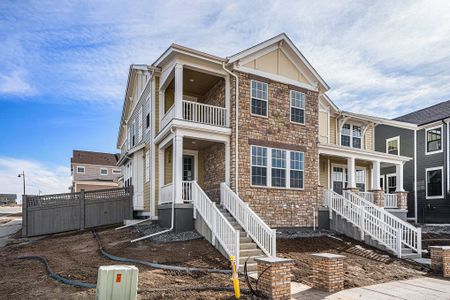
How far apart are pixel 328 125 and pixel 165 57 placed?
10368mm

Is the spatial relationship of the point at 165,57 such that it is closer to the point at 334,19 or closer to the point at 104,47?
the point at 104,47

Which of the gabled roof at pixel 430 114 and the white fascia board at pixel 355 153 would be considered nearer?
the white fascia board at pixel 355 153

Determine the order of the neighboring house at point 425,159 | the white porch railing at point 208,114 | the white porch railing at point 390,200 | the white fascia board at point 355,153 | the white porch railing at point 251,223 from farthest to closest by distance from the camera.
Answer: the neighboring house at point 425,159 < the white porch railing at point 390,200 < the white fascia board at point 355,153 < the white porch railing at point 208,114 < the white porch railing at point 251,223

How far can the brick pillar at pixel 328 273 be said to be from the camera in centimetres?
784

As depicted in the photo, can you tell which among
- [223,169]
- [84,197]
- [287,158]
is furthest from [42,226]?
[287,158]

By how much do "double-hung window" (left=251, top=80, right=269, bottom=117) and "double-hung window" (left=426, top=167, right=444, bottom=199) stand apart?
509 inches

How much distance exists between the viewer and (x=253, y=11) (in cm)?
1073

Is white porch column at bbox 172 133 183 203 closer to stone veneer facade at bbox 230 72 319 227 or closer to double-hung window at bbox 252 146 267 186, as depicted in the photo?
stone veneer facade at bbox 230 72 319 227

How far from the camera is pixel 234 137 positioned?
13.5 meters

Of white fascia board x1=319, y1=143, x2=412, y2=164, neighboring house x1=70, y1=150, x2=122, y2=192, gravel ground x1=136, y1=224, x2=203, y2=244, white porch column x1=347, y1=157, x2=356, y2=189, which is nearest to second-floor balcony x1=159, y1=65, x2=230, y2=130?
gravel ground x1=136, y1=224, x2=203, y2=244

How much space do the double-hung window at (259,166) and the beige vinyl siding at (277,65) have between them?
3344 mm

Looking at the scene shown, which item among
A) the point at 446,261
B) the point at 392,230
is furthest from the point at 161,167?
the point at 446,261

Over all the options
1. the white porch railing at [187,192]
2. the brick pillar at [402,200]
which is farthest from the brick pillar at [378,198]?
the white porch railing at [187,192]

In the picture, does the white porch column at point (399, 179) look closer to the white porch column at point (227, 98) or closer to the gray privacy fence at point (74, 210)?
the white porch column at point (227, 98)
